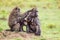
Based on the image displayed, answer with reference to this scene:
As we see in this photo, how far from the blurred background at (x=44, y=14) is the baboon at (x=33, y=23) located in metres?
0.32

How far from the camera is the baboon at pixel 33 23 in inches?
471

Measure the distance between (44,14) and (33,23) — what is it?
225 inches

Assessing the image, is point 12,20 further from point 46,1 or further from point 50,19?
point 46,1

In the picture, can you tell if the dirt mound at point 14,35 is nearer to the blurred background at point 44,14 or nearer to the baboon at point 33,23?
the baboon at point 33,23

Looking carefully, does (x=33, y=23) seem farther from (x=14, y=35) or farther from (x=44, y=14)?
(x=44, y=14)

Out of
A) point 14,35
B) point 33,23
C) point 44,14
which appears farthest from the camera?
point 44,14

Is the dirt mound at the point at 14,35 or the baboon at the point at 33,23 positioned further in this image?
the baboon at the point at 33,23

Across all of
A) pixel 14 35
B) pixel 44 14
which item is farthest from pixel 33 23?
pixel 44 14

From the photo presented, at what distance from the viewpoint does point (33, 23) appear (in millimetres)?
12047

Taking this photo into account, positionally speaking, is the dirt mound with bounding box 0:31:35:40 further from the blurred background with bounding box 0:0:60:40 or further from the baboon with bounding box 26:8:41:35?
the blurred background with bounding box 0:0:60:40

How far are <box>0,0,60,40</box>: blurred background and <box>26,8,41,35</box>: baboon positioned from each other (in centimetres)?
32

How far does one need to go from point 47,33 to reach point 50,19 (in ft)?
11.3

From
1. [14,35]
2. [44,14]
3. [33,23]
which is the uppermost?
[44,14]

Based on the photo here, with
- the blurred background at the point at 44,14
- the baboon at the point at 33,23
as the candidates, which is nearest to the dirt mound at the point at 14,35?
the baboon at the point at 33,23
